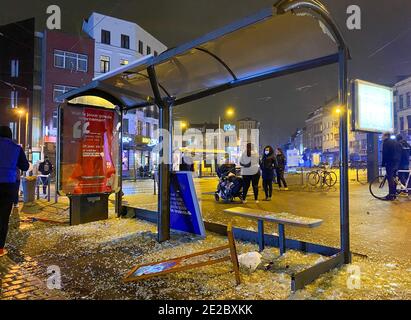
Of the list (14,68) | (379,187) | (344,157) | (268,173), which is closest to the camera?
(344,157)

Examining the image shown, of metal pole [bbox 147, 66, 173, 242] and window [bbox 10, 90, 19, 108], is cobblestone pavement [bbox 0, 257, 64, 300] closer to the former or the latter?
metal pole [bbox 147, 66, 173, 242]

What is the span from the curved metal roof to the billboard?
1.64 metres

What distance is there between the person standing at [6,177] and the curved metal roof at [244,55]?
168cm

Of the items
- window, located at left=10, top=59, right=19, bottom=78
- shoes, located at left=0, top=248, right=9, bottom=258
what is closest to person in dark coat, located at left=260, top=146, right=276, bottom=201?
shoes, located at left=0, top=248, right=9, bottom=258

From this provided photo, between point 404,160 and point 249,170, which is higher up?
point 404,160

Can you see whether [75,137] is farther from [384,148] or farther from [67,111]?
[384,148]

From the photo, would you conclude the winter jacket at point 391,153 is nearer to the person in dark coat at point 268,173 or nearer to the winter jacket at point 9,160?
the person in dark coat at point 268,173

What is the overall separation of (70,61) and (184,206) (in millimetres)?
33219

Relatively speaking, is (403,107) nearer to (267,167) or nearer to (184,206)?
(267,167)

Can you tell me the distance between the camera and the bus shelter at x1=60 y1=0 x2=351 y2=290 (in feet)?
13.5

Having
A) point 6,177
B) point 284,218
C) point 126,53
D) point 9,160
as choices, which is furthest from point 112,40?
point 284,218

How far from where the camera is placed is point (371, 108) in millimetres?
6711

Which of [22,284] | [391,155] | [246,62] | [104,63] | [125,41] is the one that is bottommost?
[22,284]

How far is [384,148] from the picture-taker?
10.1 meters
